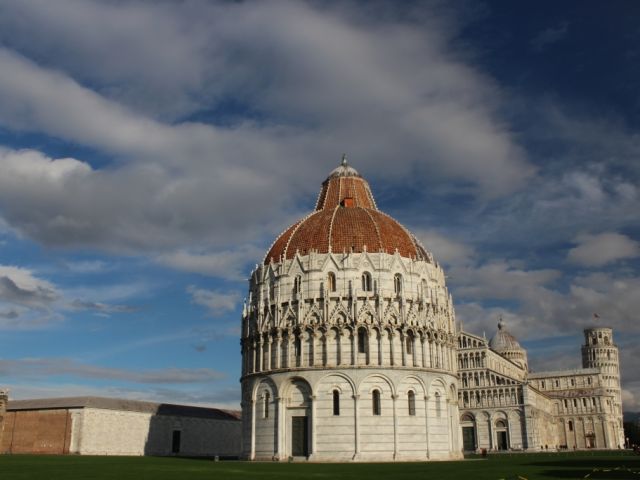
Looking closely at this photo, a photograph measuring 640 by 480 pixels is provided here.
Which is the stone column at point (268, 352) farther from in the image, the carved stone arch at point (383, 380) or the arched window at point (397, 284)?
the arched window at point (397, 284)

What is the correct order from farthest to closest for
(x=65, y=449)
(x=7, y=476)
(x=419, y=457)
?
1. (x=65, y=449)
2. (x=419, y=457)
3. (x=7, y=476)

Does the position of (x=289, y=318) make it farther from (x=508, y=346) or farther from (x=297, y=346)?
(x=508, y=346)

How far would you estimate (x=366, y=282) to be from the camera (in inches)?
2232

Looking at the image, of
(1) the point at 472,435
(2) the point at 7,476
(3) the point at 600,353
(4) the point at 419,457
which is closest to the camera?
(2) the point at 7,476

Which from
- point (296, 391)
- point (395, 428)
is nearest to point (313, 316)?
point (296, 391)

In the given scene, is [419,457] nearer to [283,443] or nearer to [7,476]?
[283,443]

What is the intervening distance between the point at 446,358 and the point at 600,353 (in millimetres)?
113525

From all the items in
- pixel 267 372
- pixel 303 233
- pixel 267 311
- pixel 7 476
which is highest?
pixel 303 233

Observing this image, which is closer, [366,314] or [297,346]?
[366,314]

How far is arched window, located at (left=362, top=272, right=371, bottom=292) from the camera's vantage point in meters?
56.4

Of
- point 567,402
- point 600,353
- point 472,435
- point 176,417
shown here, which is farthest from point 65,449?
point 600,353

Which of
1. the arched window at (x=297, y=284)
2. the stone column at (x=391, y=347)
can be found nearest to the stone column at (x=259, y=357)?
the arched window at (x=297, y=284)

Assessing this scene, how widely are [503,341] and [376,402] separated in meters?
100

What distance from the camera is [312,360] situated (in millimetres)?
54219
